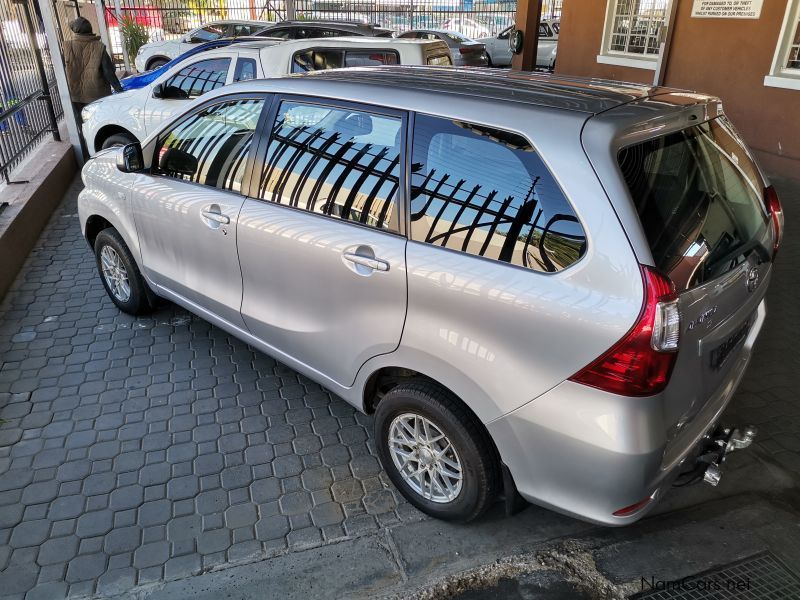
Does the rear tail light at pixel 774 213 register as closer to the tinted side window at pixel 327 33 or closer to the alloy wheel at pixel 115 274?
the alloy wheel at pixel 115 274

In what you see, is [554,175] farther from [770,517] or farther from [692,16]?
[692,16]

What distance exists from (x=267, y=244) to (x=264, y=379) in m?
1.15

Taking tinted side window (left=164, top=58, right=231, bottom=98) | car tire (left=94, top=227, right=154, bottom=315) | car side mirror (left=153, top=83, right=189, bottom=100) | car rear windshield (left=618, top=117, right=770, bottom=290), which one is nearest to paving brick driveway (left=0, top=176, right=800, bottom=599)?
car tire (left=94, top=227, right=154, bottom=315)

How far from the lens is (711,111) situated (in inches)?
102

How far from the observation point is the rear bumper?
205cm

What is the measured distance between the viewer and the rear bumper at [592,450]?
2051 mm

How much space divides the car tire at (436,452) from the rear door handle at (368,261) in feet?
1.70

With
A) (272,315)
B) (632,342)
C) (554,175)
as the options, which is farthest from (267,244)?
(632,342)

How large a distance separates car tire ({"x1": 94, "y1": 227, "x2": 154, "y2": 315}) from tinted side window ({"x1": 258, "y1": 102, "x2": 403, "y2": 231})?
1.69 m

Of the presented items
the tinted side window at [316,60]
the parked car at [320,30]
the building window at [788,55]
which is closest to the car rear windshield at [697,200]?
A: the tinted side window at [316,60]

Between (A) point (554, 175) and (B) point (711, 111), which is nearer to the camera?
(A) point (554, 175)

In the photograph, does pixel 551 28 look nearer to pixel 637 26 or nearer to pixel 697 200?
pixel 637 26

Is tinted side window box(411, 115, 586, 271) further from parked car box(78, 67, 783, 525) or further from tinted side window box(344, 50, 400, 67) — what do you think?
tinted side window box(344, 50, 400, 67)

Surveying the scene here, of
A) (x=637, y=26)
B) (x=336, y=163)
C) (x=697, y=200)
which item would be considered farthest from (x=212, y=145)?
(x=637, y=26)
